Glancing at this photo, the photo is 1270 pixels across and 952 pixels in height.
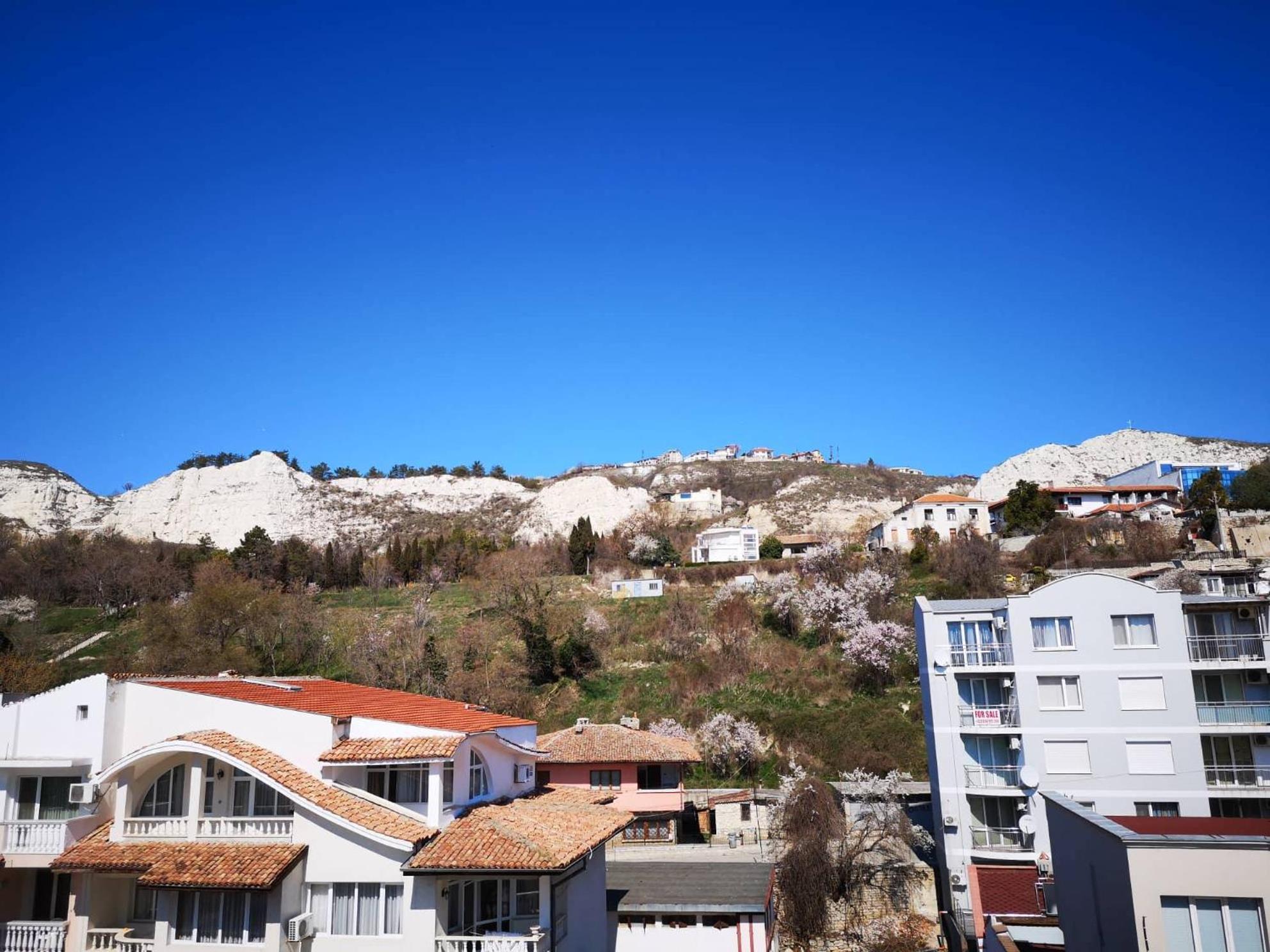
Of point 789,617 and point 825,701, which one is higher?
point 789,617

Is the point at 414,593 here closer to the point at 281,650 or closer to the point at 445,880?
the point at 281,650

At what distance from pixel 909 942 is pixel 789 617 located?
78.5 feet

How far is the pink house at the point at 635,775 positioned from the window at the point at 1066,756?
1109 cm

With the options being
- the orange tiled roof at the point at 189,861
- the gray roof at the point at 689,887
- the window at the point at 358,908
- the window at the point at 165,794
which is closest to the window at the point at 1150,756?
the gray roof at the point at 689,887

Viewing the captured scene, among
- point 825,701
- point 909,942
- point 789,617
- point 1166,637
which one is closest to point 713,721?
point 825,701

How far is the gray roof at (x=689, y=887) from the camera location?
63.4 feet

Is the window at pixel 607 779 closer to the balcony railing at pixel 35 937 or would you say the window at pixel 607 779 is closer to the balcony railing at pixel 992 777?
the balcony railing at pixel 992 777

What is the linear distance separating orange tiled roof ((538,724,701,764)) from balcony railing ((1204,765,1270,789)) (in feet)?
48.7

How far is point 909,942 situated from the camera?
23.1 meters

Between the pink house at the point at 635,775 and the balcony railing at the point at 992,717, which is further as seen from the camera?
the pink house at the point at 635,775

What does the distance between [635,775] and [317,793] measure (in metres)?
17.6

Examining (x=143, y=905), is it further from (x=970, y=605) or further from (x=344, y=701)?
(x=970, y=605)

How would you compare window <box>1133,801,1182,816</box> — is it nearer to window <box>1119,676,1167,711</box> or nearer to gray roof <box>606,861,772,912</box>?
window <box>1119,676,1167,711</box>

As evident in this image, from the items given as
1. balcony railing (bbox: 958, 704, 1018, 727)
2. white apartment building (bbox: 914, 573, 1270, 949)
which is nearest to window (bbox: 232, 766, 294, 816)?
white apartment building (bbox: 914, 573, 1270, 949)
